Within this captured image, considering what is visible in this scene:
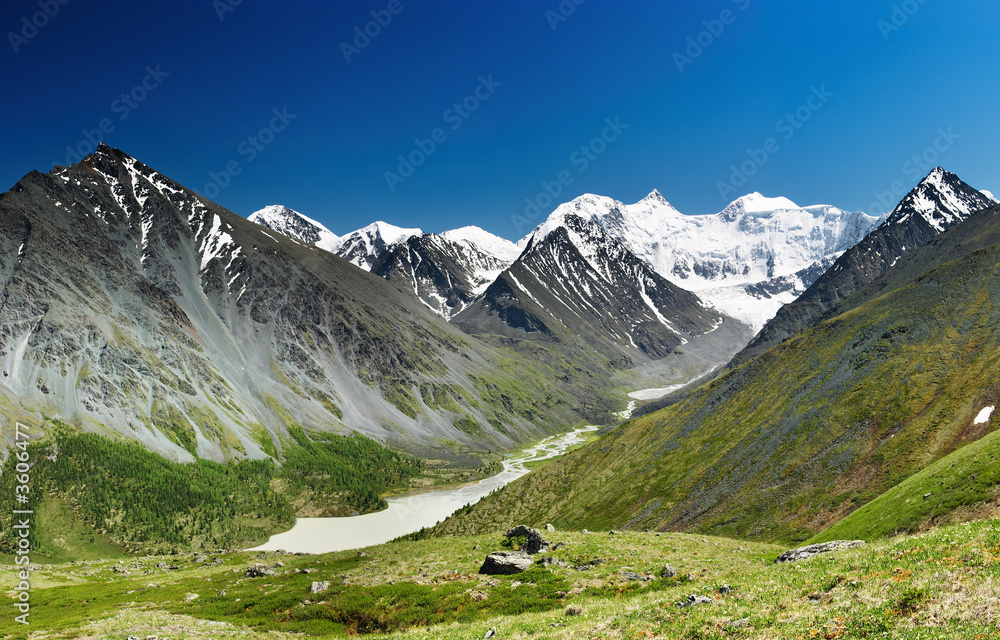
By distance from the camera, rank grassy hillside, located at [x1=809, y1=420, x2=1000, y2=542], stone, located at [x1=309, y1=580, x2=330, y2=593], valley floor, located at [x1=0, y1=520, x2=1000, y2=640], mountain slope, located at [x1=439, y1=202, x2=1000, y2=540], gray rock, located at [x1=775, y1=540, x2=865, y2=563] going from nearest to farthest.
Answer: valley floor, located at [x1=0, y1=520, x2=1000, y2=640], gray rock, located at [x1=775, y1=540, x2=865, y2=563], grassy hillside, located at [x1=809, y1=420, x2=1000, y2=542], stone, located at [x1=309, y1=580, x2=330, y2=593], mountain slope, located at [x1=439, y1=202, x2=1000, y2=540]

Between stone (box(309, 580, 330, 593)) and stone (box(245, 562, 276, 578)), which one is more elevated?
stone (box(309, 580, 330, 593))

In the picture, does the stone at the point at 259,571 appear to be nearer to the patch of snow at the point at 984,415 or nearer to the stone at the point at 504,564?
the stone at the point at 504,564

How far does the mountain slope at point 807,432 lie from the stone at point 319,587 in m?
56.2

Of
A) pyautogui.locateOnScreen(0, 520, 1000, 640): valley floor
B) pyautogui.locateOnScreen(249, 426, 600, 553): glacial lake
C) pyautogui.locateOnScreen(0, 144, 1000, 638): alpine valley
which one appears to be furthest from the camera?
pyautogui.locateOnScreen(249, 426, 600, 553): glacial lake

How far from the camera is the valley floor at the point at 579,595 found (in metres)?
18.4

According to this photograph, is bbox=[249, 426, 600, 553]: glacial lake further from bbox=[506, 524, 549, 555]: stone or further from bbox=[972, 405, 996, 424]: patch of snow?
bbox=[972, 405, 996, 424]: patch of snow

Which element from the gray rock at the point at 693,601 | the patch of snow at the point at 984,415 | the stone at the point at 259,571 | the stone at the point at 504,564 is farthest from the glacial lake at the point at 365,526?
the gray rock at the point at 693,601

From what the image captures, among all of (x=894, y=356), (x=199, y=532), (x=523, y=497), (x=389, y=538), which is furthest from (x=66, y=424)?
(x=894, y=356)

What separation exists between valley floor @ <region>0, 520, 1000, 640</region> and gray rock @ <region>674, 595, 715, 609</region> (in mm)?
176

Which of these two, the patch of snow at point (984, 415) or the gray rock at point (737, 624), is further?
the patch of snow at point (984, 415)

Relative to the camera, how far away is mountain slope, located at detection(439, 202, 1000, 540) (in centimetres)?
7325

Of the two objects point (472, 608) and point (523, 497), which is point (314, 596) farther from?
point (523, 497)

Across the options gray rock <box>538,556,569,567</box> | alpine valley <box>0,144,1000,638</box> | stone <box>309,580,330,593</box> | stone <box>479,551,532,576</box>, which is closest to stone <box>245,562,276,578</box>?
alpine valley <box>0,144,1000,638</box>

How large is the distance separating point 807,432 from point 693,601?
261ft
